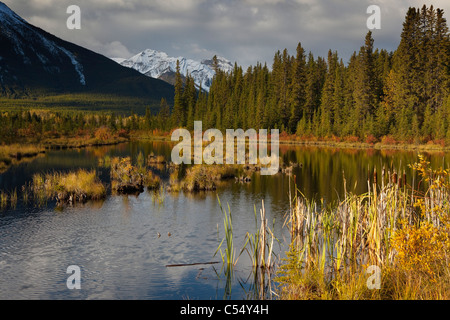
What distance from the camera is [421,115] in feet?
265

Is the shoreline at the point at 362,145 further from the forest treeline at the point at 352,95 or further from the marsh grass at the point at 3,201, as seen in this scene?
the marsh grass at the point at 3,201

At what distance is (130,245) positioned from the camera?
54.1ft

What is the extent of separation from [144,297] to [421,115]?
80.4 m

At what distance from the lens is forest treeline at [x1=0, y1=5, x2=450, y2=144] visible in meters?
78.4

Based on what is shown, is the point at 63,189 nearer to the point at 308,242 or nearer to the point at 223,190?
the point at 223,190

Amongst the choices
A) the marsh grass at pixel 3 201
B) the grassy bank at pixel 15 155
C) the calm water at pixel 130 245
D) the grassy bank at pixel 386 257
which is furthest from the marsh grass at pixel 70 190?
the grassy bank at pixel 386 257

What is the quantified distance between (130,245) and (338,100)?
271ft

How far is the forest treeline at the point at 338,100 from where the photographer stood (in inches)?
3086

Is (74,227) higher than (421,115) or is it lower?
lower

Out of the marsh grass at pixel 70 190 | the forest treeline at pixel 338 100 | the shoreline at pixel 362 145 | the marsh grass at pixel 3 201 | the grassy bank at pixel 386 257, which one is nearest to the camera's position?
the grassy bank at pixel 386 257

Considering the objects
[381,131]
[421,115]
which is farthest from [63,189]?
[421,115]

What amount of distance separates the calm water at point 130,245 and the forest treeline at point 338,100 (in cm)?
4831

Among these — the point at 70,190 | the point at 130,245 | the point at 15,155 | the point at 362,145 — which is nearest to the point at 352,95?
the point at 362,145

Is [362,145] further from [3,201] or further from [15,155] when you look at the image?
[3,201]
